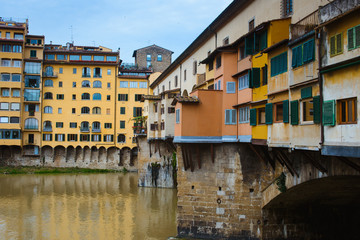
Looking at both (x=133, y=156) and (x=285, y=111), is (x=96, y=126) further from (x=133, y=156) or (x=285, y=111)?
(x=285, y=111)

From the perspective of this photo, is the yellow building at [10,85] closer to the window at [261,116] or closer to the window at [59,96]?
the window at [59,96]

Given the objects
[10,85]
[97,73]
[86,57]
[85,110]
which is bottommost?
[85,110]

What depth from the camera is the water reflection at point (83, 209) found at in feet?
85.3

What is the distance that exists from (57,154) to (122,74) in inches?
721

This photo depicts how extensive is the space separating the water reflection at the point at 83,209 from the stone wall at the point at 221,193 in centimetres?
479

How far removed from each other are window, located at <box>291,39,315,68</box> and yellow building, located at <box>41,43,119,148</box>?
5306cm

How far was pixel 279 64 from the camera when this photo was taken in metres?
15.7

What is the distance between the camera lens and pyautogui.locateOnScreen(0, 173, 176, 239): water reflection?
26.0 m

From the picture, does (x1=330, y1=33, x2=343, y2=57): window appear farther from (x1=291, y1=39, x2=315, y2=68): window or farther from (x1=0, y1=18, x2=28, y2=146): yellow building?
(x1=0, y1=18, x2=28, y2=146): yellow building

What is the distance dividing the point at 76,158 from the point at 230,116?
1911 inches

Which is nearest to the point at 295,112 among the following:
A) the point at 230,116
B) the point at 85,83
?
the point at 230,116

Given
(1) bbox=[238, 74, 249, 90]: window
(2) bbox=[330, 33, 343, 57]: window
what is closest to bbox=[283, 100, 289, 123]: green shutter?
(2) bbox=[330, 33, 343, 57]: window

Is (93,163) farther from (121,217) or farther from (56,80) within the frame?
(121,217)

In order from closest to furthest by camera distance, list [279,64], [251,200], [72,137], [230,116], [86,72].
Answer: [279,64] → [251,200] → [230,116] → [72,137] → [86,72]
